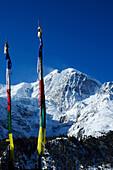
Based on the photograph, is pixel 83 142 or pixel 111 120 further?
pixel 111 120

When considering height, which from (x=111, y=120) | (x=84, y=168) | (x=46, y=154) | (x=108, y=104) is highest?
(x=108, y=104)

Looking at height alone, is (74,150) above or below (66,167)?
above

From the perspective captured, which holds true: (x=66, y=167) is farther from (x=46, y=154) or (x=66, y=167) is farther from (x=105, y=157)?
(x=105, y=157)

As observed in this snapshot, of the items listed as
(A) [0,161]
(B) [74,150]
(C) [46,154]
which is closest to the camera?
(A) [0,161]

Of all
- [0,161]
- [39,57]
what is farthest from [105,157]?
[39,57]

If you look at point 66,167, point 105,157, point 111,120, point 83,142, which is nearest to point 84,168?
point 66,167

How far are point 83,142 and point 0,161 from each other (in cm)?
2772

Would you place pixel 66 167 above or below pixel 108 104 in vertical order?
below

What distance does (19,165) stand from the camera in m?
51.1

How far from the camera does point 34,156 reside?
58.2 m

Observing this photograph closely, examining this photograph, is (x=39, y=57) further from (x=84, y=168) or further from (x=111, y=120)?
(x=111, y=120)

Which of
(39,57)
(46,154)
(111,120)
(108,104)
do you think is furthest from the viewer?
(108,104)

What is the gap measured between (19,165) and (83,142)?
23.9 meters

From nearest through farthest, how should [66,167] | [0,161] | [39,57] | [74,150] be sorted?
[39,57] → [0,161] → [66,167] → [74,150]
